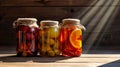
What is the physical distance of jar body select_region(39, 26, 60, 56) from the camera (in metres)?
1.25

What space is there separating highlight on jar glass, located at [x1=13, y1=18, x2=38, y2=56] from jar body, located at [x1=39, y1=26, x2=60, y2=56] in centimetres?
3

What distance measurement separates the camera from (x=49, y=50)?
49.4 inches

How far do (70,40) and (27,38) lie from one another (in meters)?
0.17

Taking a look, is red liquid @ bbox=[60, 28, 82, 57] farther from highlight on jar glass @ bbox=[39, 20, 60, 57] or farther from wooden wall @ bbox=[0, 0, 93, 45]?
wooden wall @ bbox=[0, 0, 93, 45]

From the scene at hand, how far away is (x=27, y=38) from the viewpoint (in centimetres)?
126

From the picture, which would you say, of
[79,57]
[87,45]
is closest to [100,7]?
[87,45]

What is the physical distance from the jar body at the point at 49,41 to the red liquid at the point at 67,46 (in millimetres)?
28

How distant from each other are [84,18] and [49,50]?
623 millimetres

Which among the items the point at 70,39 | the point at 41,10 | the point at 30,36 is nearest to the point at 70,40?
the point at 70,39

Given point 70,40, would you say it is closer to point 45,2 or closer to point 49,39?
point 49,39

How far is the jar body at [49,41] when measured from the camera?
1255 millimetres

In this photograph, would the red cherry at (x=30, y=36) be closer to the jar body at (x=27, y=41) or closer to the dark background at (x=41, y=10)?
the jar body at (x=27, y=41)

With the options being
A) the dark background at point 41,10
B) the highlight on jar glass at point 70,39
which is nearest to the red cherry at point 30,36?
the highlight on jar glass at point 70,39

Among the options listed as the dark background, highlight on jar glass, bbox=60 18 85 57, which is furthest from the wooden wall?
highlight on jar glass, bbox=60 18 85 57
